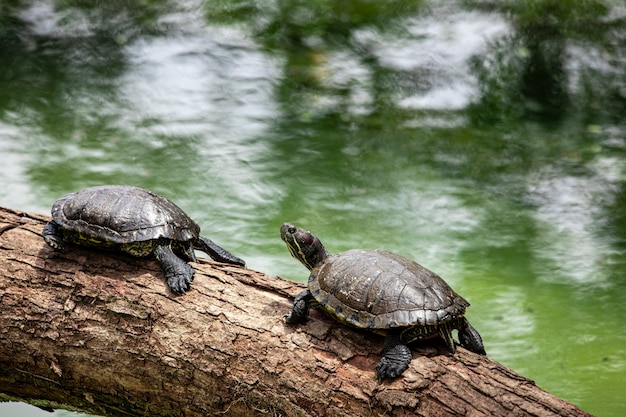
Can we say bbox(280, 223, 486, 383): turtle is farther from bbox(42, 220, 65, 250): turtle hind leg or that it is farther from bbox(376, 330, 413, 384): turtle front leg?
bbox(42, 220, 65, 250): turtle hind leg

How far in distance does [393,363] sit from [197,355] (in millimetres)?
750

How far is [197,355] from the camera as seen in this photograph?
2.79m

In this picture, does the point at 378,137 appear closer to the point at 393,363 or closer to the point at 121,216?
the point at 121,216

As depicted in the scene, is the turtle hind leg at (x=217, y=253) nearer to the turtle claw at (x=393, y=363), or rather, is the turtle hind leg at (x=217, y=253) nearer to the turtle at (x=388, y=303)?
the turtle at (x=388, y=303)

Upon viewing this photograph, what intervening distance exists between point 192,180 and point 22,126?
1.49 metres

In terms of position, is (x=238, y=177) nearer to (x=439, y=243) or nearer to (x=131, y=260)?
(x=439, y=243)

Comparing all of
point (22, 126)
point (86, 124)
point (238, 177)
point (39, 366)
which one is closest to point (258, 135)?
point (238, 177)

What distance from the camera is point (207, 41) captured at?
6969 mm

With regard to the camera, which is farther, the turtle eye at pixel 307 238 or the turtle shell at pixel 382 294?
the turtle eye at pixel 307 238

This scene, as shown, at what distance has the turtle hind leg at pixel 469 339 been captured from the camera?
2896mm

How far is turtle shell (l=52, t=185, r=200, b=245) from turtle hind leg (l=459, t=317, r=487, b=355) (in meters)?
1.25

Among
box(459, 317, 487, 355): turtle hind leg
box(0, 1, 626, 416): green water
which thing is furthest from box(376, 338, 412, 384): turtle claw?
box(0, 1, 626, 416): green water

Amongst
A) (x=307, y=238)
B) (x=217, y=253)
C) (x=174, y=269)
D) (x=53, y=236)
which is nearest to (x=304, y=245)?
(x=307, y=238)

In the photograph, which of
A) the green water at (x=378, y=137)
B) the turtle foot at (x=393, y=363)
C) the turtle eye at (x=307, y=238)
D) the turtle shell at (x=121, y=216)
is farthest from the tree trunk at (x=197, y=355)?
the green water at (x=378, y=137)
